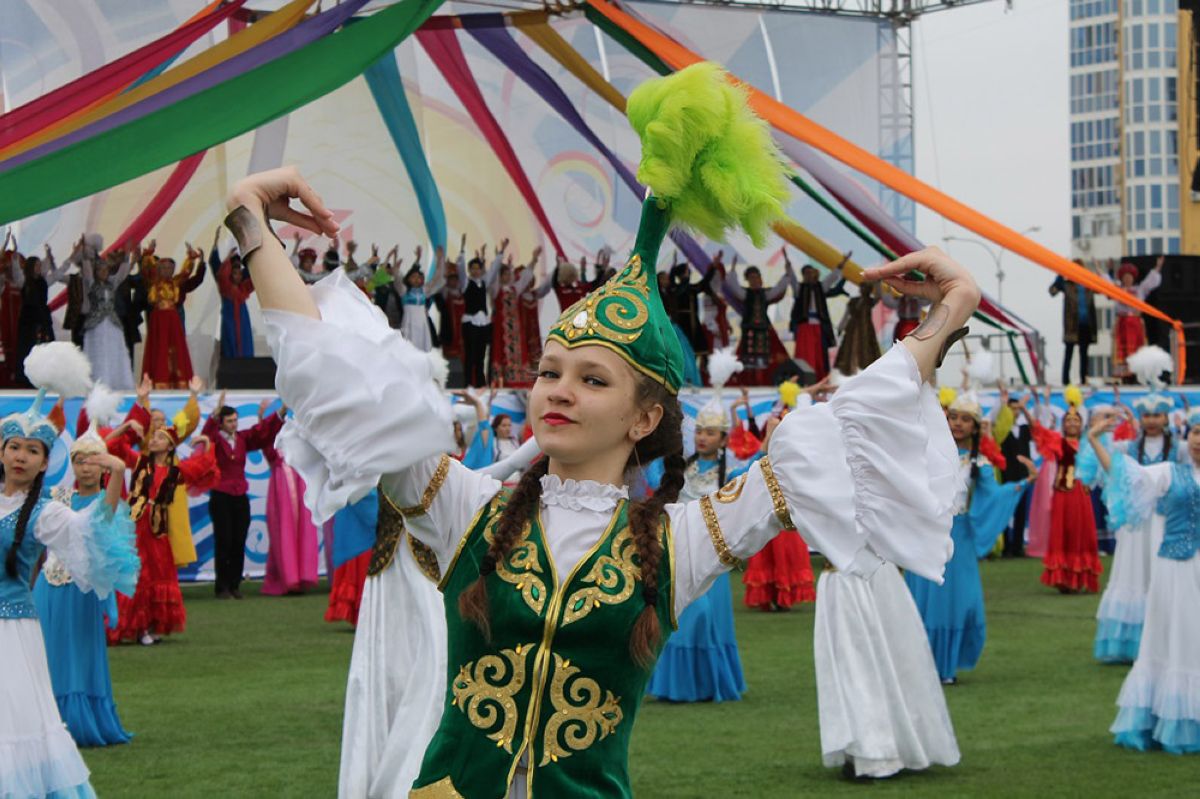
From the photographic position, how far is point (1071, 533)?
49.5ft

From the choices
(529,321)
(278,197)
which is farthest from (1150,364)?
(529,321)

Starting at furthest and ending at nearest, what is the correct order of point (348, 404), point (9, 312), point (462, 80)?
1. point (9, 312)
2. point (462, 80)
3. point (348, 404)

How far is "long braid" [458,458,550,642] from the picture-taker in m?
2.79

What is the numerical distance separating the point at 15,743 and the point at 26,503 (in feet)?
2.83

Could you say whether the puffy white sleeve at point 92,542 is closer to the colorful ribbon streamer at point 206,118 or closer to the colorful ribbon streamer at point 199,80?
the colorful ribbon streamer at point 206,118

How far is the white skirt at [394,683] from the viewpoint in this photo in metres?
5.84

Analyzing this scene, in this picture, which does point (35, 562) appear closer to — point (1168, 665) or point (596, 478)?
point (596, 478)

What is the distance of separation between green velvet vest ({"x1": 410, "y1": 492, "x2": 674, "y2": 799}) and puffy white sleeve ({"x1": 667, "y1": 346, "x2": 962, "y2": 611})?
29cm

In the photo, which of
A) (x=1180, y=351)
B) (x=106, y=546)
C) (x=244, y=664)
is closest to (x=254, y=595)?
(x=244, y=664)

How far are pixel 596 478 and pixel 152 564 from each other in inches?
379

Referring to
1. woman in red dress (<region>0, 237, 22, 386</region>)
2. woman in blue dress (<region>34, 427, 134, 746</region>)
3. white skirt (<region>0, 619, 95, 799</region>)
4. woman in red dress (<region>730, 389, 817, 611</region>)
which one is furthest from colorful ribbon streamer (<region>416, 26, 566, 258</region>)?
white skirt (<region>0, 619, 95, 799</region>)

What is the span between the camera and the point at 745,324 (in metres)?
19.7

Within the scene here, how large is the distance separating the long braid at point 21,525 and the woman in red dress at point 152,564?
5.79m

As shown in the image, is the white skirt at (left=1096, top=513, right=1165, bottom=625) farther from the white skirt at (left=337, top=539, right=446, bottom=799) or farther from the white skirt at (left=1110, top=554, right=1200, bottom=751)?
the white skirt at (left=337, top=539, right=446, bottom=799)
